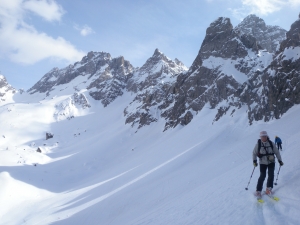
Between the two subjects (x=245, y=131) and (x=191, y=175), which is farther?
(x=245, y=131)

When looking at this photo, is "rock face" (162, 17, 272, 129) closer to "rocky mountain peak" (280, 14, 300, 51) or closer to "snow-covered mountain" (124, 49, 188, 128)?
"snow-covered mountain" (124, 49, 188, 128)

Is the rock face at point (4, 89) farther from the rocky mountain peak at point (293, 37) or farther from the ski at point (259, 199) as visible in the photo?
the ski at point (259, 199)

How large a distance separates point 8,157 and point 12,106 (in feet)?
241

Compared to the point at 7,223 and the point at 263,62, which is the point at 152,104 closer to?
the point at 263,62

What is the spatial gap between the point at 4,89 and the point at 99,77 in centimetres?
8144

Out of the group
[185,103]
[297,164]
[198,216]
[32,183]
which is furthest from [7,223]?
[185,103]

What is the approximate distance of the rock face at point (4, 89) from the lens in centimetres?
16035

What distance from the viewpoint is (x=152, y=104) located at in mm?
74500

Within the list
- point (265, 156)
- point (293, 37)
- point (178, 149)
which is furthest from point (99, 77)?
point (265, 156)

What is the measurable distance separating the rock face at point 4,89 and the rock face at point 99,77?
68.9 ft

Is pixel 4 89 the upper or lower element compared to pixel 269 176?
upper

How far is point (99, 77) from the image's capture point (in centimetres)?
14062

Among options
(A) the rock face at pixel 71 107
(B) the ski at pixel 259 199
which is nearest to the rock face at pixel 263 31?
(A) the rock face at pixel 71 107

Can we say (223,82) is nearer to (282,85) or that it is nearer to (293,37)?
(293,37)
